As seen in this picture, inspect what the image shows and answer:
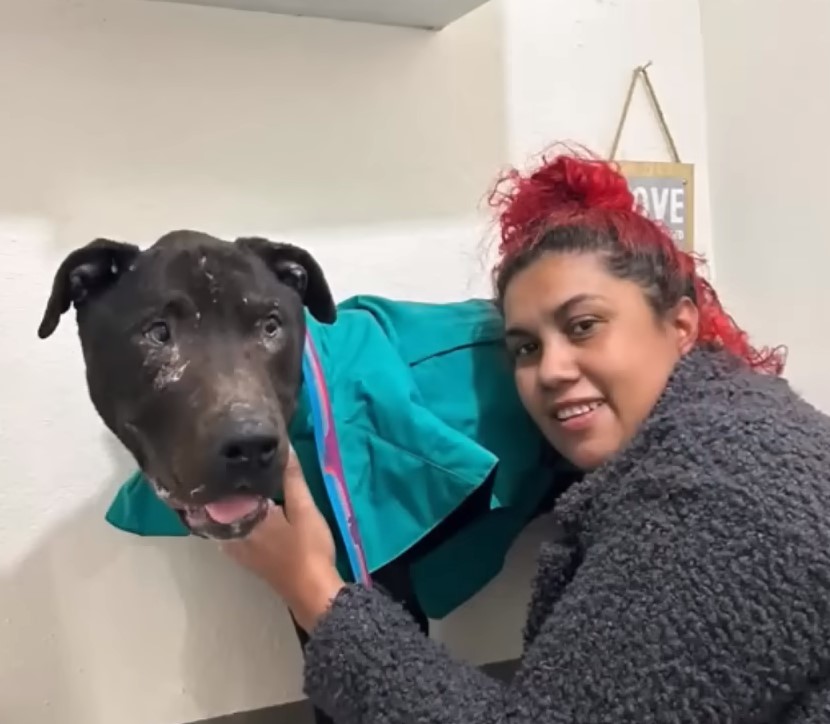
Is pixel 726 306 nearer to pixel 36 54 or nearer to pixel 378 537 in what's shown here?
pixel 378 537

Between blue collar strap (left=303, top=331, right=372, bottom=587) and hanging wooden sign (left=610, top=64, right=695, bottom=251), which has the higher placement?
hanging wooden sign (left=610, top=64, right=695, bottom=251)

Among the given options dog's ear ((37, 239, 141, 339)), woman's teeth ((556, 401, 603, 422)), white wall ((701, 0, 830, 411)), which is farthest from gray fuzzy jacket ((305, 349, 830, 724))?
white wall ((701, 0, 830, 411))

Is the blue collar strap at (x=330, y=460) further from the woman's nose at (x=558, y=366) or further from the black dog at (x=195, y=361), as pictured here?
the woman's nose at (x=558, y=366)

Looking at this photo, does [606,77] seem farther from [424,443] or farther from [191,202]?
[424,443]

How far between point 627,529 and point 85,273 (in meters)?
0.55

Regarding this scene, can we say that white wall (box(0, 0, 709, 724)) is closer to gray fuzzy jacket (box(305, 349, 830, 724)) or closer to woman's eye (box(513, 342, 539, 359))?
woman's eye (box(513, 342, 539, 359))

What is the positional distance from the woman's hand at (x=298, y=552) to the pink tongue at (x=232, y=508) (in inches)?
2.8

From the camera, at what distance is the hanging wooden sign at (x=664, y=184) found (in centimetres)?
168

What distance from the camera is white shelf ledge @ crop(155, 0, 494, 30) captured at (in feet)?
4.55

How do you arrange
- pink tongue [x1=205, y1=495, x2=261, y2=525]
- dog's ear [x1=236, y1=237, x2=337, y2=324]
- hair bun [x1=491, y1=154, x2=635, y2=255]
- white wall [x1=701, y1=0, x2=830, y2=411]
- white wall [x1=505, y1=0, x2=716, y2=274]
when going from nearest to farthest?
pink tongue [x1=205, y1=495, x2=261, y2=525]
dog's ear [x1=236, y1=237, x2=337, y2=324]
hair bun [x1=491, y1=154, x2=635, y2=255]
white wall [x1=701, y1=0, x2=830, y2=411]
white wall [x1=505, y1=0, x2=716, y2=274]

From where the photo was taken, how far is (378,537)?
1.16 meters

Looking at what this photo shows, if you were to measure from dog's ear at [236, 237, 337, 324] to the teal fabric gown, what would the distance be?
5cm

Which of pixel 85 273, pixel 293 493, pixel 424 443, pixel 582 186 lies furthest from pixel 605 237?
pixel 85 273

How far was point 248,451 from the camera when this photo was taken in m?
0.91
